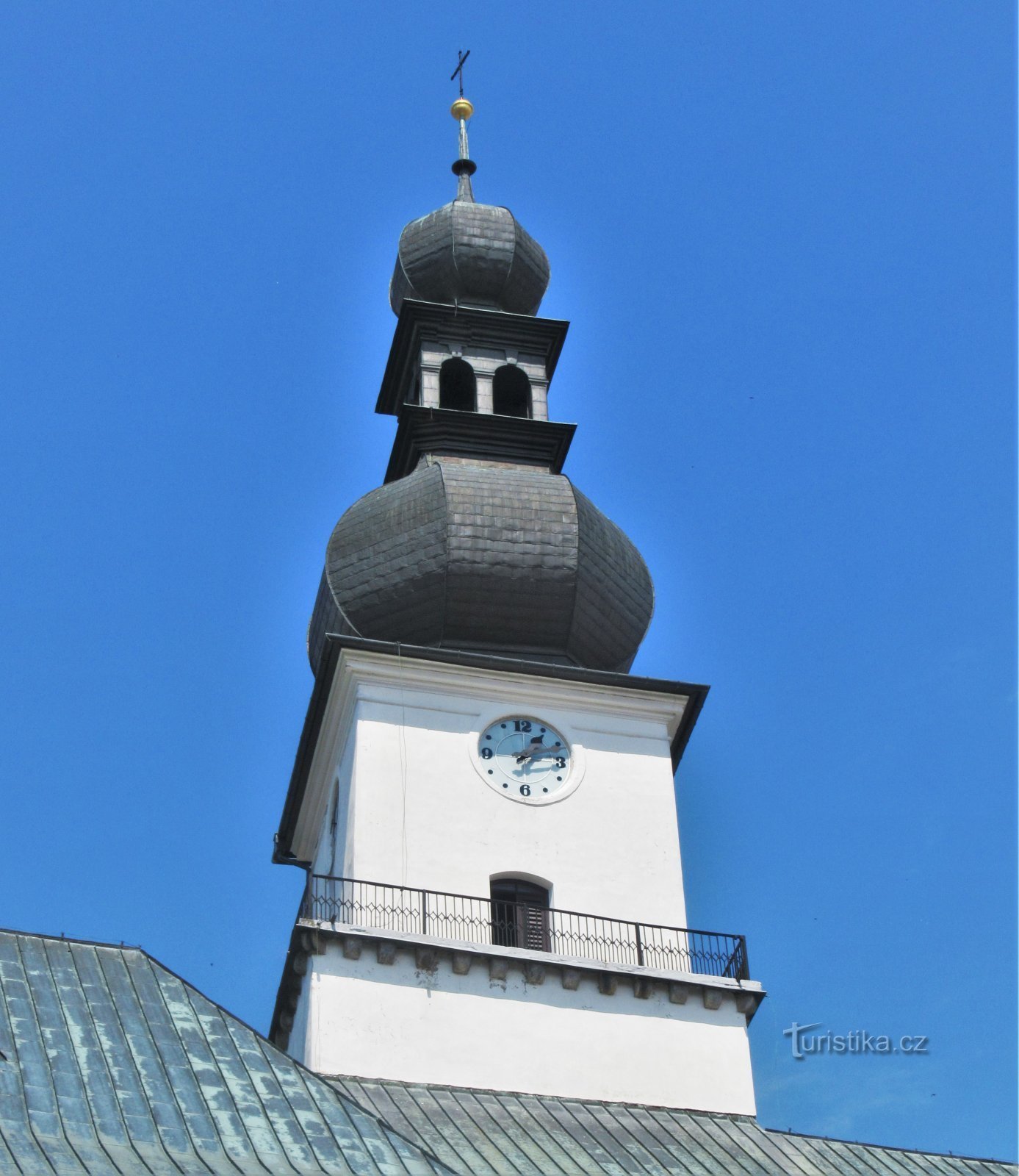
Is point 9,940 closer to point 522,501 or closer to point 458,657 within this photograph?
point 458,657

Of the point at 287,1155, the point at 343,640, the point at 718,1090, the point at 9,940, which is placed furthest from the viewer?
the point at 343,640

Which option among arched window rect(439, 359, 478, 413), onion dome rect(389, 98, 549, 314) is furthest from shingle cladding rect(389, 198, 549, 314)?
arched window rect(439, 359, 478, 413)

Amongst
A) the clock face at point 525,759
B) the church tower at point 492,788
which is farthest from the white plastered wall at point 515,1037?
the clock face at point 525,759

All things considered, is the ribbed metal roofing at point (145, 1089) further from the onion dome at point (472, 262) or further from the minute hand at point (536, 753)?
the onion dome at point (472, 262)

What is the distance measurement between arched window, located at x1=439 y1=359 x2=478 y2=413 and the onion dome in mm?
1314

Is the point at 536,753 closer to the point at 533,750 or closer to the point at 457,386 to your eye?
the point at 533,750

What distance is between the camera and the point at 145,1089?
24.5 meters

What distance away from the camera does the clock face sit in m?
30.8

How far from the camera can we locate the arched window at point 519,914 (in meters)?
29.4

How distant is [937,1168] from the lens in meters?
28.0

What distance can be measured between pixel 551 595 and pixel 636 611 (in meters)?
1.45

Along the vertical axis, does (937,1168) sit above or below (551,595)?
below

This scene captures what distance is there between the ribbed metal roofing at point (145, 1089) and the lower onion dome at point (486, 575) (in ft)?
22.4

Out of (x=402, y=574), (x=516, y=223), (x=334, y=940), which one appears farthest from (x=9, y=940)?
(x=516, y=223)
